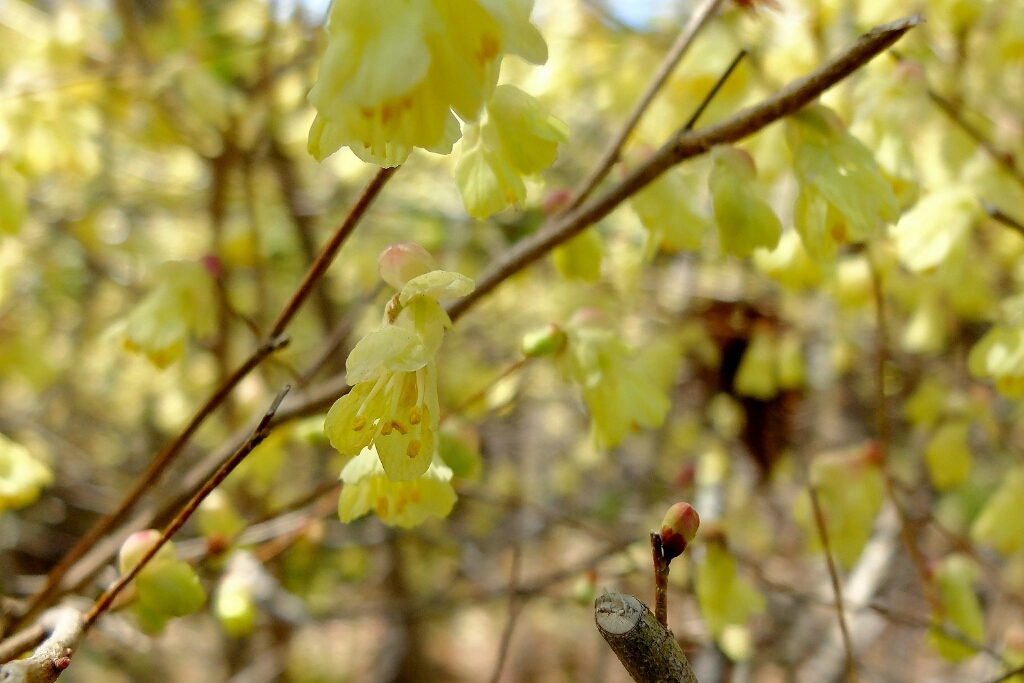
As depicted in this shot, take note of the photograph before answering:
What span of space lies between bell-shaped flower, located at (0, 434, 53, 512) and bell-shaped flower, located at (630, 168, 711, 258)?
121 centimetres

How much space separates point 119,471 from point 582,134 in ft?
11.8

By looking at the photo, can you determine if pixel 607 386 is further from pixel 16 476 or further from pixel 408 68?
pixel 16 476

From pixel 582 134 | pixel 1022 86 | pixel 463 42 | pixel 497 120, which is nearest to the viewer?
pixel 463 42

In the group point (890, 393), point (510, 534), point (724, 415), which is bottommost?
point (890, 393)

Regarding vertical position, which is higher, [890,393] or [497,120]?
[497,120]

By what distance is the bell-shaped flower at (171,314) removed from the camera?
1336 millimetres

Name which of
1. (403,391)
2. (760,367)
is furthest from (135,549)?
(760,367)

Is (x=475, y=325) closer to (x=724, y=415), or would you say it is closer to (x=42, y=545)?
(x=724, y=415)

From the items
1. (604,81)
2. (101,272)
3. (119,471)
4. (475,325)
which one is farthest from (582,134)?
(119,471)

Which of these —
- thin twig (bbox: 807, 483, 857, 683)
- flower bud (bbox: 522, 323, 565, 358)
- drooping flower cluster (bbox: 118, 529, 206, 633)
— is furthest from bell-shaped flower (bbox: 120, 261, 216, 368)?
thin twig (bbox: 807, 483, 857, 683)

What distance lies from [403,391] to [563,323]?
665 mm

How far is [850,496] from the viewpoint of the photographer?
1.67 metres

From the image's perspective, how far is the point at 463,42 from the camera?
65cm

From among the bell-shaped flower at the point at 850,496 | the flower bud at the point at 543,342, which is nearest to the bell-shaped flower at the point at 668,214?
the flower bud at the point at 543,342
